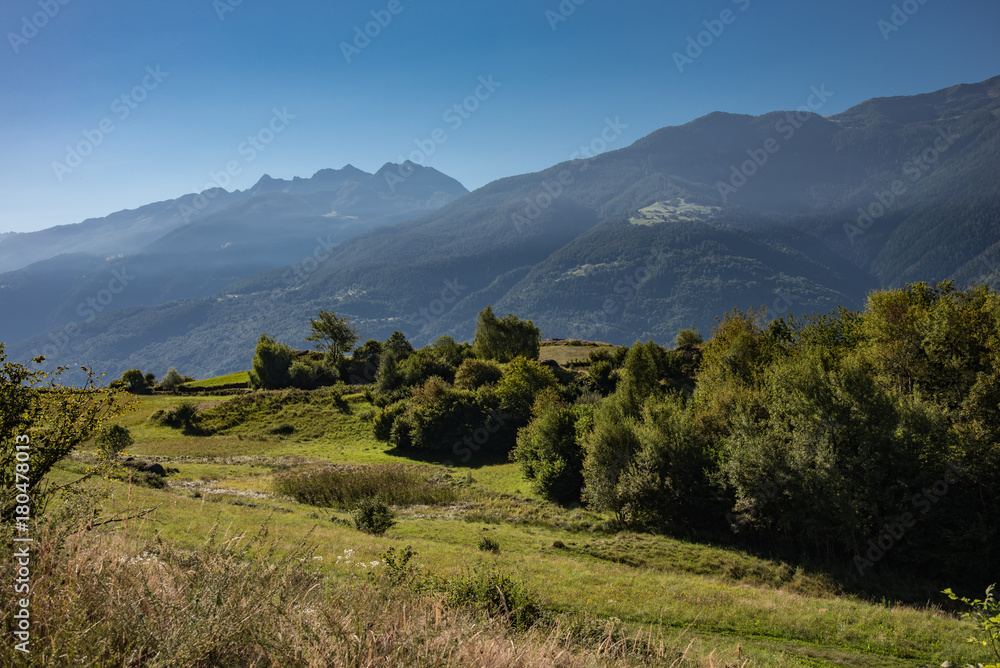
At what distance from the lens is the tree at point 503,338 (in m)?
73.4

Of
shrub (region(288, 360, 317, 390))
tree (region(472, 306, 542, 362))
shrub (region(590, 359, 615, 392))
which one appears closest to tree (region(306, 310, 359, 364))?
shrub (region(288, 360, 317, 390))

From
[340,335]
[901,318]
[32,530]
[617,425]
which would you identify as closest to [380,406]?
[340,335]

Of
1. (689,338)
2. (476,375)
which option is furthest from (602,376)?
(689,338)

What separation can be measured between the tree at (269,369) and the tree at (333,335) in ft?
21.7

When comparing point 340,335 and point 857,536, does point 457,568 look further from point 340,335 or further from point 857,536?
point 340,335

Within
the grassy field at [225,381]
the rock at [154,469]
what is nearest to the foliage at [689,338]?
the rock at [154,469]

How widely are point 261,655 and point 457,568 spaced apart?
44.6 feet

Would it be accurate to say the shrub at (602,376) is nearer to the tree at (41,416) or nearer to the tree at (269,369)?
the tree at (269,369)

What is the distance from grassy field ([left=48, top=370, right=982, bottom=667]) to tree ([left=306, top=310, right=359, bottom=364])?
3745cm

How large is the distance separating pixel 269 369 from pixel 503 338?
3512cm

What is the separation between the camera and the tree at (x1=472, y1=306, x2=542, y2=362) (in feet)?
241

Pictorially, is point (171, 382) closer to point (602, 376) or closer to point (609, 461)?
point (602, 376)

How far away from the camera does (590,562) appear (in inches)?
856

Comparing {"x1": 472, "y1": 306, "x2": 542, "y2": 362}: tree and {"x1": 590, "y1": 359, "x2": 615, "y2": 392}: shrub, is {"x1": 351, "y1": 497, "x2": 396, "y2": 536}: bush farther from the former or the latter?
{"x1": 472, "y1": 306, "x2": 542, "y2": 362}: tree
